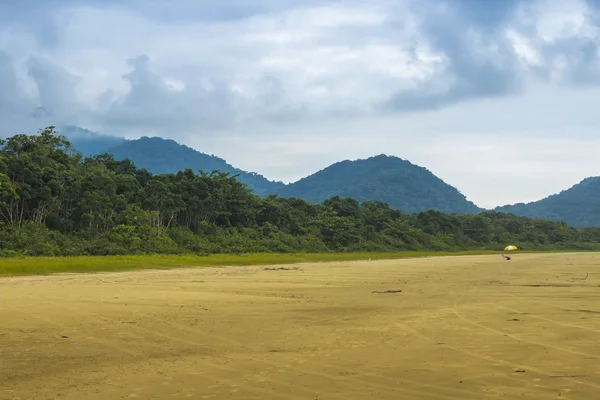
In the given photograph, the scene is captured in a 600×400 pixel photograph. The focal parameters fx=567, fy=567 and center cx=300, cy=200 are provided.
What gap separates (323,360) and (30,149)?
39969mm

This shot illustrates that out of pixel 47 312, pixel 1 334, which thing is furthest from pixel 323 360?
pixel 47 312

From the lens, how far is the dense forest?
35.4 m

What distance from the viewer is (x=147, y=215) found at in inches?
1670

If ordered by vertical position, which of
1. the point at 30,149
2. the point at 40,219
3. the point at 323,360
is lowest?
the point at 323,360

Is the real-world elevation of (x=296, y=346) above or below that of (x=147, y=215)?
below

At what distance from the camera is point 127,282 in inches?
761

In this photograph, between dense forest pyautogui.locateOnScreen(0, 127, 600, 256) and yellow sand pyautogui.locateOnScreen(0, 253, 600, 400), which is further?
dense forest pyautogui.locateOnScreen(0, 127, 600, 256)

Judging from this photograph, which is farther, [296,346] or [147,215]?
[147,215]

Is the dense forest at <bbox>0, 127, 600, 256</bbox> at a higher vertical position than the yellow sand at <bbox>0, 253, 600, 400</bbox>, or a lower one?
higher

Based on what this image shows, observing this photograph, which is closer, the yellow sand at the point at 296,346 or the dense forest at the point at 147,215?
the yellow sand at the point at 296,346

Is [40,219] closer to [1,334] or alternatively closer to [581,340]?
[1,334]

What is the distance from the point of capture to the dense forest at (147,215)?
35.4 meters

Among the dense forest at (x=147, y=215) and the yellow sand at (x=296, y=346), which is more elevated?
the dense forest at (x=147, y=215)

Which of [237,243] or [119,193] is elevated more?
[119,193]
